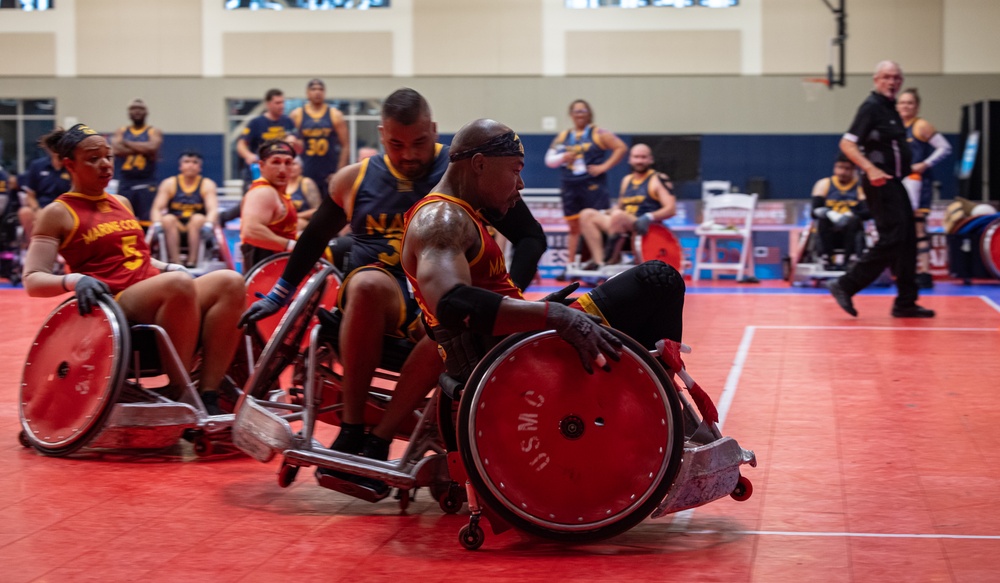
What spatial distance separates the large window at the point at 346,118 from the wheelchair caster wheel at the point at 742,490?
16672 millimetres

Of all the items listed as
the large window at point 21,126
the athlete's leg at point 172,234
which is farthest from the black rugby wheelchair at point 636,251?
the large window at point 21,126

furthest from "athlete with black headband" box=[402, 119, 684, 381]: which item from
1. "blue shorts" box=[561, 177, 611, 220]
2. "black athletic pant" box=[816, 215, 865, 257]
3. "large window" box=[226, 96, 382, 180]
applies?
"large window" box=[226, 96, 382, 180]

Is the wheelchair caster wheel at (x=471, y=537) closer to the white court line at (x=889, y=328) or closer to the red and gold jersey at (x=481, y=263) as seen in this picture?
the red and gold jersey at (x=481, y=263)

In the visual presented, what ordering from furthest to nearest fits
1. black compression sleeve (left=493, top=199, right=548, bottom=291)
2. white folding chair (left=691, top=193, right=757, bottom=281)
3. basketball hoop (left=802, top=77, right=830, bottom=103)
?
basketball hoop (left=802, top=77, right=830, bottom=103) → white folding chair (left=691, top=193, right=757, bottom=281) → black compression sleeve (left=493, top=199, right=548, bottom=291)

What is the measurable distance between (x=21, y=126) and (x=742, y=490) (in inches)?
777

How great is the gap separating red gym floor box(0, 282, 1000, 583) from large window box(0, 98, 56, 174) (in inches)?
626

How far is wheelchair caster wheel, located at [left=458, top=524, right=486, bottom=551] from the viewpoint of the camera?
11.8 feet

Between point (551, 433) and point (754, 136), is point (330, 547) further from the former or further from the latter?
point (754, 136)

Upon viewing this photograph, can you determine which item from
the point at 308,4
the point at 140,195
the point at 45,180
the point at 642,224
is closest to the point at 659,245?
the point at 642,224

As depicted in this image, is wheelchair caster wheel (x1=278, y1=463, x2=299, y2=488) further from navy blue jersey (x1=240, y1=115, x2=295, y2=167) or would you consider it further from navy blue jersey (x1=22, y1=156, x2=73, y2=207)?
navy blue jersey (x1=22, y1=156, x2=73, y2=207)

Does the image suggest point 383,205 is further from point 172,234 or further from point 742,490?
point 172,234

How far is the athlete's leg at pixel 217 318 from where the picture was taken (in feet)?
16.8

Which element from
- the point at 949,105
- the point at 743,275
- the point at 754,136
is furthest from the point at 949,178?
the point at 743,275

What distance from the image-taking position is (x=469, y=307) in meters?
3.47
